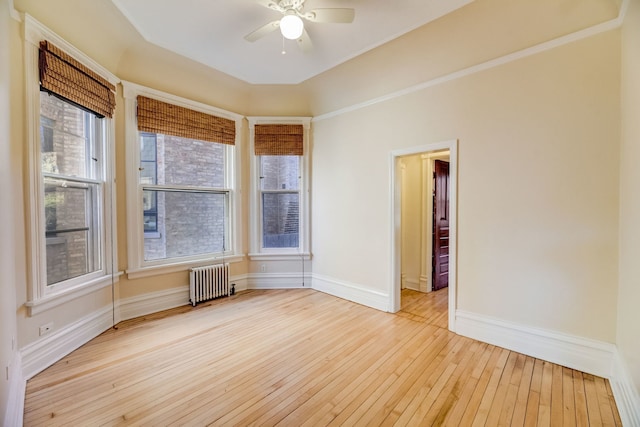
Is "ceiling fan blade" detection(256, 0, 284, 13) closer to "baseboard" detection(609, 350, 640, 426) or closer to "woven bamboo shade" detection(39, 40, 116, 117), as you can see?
"woven bamboo shade" detection(39, 40, 116, 117)

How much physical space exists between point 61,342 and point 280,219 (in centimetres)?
279

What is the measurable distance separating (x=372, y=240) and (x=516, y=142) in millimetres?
1877

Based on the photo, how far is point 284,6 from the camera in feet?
6.93

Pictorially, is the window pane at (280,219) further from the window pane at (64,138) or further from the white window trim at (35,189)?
the white window trim at (35,189)

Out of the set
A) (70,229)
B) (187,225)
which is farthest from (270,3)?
(187,225)

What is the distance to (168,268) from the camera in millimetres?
3525

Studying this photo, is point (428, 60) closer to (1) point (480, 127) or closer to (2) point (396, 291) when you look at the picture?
(1) point (480, 127)

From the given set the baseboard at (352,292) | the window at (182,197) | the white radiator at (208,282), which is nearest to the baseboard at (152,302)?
the white radiator at (208,282)

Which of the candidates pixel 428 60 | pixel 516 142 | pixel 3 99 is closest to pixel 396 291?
pixel 516 142

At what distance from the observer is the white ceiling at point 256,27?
2.29 metres

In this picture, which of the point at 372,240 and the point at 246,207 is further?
the point at 246,207

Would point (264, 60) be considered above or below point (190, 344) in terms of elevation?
above

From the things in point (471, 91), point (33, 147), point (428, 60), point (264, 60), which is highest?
point (264, 60)

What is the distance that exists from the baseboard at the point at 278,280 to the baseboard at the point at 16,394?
8.56ft
